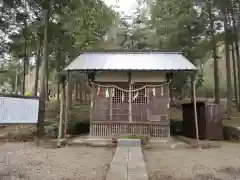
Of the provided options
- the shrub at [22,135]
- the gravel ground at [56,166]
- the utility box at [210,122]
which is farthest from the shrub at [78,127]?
the utility box at [210,122]

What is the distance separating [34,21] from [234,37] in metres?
12.1

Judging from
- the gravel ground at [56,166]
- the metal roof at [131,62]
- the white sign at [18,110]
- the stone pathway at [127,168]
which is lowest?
the gravel ground at [56,166]

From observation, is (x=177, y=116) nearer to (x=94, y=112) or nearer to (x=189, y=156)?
(x=94, y=112)

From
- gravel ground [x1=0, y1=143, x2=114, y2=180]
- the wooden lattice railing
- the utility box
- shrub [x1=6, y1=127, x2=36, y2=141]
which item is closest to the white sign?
gravel ground [x1=0, y1=143, x2=114, y2=180]

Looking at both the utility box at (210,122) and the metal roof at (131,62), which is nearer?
the metal roof at (131,62)

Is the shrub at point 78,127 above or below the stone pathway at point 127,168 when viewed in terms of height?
above

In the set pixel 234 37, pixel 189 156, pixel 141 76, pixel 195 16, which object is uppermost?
pixel 195 16

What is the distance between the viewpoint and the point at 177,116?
64.5 feet

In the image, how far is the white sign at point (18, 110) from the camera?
6.14 meters

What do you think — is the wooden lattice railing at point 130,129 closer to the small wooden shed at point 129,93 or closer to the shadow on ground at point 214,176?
the small wooden shed at point 129,93

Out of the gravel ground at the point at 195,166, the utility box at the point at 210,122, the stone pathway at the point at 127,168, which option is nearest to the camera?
the stone pathway at the point at 127,168

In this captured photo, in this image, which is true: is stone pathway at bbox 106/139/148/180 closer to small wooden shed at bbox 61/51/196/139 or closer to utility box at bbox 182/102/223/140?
small wooden shed at bbox 61/51/196/139

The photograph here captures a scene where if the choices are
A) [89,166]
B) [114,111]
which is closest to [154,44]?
[114,111]

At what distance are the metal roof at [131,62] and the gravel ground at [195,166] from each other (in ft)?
14.2
